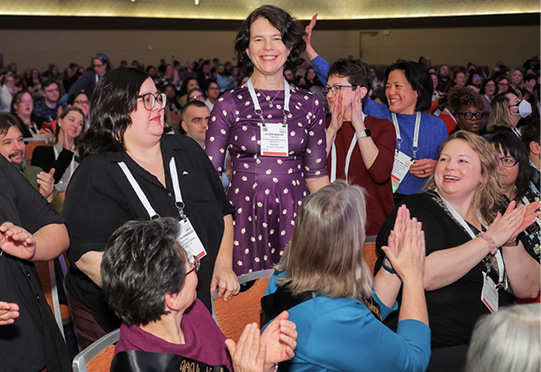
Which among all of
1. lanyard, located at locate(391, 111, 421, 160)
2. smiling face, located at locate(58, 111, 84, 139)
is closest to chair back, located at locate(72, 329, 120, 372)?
lanyard, located at locate(391, 111, 421, 160)

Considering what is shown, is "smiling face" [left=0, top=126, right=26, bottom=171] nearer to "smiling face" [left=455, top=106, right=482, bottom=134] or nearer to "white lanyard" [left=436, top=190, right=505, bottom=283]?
"white lanyard" [left=436, top=190, right=505, bottom=283]

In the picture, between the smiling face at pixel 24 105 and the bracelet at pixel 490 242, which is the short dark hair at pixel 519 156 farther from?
the smiling face at pixel 24 105

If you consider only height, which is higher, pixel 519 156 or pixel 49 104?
pixel 49 104

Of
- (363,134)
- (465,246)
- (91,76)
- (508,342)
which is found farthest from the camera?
(91,76)

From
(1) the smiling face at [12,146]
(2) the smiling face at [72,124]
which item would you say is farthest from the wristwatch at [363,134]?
(2) the smiling face at [72,124]

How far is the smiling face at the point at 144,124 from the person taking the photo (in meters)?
2.06

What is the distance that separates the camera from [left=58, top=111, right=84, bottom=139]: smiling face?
4973mm

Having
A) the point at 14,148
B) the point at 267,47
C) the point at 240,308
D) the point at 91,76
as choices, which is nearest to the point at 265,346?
the point at 240,308

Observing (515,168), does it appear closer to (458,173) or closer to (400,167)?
(400,167)

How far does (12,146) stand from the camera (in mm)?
3438

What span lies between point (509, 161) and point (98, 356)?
2.49 m

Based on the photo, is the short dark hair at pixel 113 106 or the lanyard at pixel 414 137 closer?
the short dark hair at pixel 113 106

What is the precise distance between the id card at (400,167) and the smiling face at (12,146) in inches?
86.4

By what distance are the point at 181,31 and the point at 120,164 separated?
62.4 ft
